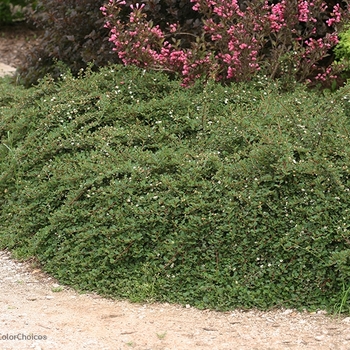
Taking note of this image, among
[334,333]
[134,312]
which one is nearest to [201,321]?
[134,312]

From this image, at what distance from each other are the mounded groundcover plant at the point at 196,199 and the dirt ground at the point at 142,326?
116 mm

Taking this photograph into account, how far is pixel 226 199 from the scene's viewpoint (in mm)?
4680

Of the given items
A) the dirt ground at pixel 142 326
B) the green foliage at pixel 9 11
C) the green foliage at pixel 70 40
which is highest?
the green foliage at pixel 9 11

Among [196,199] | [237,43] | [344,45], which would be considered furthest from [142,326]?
[344,45]

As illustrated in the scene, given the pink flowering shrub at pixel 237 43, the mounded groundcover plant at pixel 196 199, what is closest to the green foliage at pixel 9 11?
the pink flowering shrub at pixel 237 43

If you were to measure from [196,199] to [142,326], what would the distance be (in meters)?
0.94

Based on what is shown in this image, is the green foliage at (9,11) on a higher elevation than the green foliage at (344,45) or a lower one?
higher

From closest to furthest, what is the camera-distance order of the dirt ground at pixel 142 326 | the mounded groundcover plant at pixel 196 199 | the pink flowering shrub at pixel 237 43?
the dirt ground at pixel 142 326 < the mounded groundcover plant at pixel 196 199 < the pink flowering shrub at pixel 237 43

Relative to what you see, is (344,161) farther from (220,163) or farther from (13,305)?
(13,305)

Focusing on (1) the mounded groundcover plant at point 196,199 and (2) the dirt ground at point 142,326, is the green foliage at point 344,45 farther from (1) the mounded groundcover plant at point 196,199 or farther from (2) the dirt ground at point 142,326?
(2) the dirt ground at point 142,326

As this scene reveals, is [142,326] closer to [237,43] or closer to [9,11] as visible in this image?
[237,43]

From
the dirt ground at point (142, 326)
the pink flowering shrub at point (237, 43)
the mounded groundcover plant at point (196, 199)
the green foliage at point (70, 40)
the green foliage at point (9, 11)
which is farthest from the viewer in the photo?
the green foliage at point (9, 11)

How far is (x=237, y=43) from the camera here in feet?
19.5

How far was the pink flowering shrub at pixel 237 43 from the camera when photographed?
6.02m
